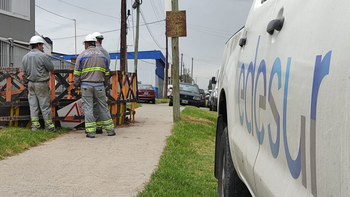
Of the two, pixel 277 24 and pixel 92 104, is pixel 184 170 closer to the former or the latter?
pixel 92 104

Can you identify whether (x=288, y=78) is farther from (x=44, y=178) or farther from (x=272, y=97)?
(x=44, y=178)

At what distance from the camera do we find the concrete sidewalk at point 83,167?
4.71 metres

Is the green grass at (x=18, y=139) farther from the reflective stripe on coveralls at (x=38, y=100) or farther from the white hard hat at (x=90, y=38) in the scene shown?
the white hard hat at (x=90, y=38)

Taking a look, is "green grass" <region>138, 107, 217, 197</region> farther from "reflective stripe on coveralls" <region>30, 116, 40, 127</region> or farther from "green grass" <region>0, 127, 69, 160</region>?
"reflective stripe on coveralls" <region>30, 116, 40, 127</region>

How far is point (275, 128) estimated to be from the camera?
1.92 m

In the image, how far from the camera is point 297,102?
1.61m

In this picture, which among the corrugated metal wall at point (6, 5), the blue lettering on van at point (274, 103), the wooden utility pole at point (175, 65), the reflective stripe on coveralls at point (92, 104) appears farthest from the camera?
the corrugated metal wall at point (6, 5)

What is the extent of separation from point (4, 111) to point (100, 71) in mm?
2235

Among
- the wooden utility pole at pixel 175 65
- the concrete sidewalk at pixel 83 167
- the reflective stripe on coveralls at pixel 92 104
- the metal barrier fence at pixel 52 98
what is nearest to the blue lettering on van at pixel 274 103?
the concrete sidewalk at pixel 83 167

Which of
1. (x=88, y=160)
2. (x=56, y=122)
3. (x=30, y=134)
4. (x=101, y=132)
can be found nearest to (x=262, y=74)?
(x=88, y=160)

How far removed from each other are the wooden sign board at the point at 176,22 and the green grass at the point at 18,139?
4.66 metres

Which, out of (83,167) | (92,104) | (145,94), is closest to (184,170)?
(83,167)

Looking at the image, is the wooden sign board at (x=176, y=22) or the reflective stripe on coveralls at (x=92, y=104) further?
the wooden sign board at (x=176, y=22)

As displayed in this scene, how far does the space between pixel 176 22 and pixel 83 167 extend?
6.79 metres
